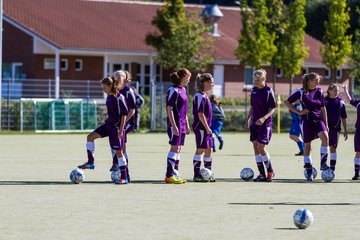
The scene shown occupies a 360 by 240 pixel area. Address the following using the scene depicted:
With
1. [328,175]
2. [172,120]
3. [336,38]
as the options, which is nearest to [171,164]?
[172,120]

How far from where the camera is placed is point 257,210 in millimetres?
12969

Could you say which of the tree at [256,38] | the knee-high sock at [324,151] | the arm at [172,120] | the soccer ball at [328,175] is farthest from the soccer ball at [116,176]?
the tree at [256,38]

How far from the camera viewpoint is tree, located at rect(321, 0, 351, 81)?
5734 centimetres

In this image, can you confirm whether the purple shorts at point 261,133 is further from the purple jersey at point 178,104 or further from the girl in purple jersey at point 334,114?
the girl in purple jersey at point 334,114

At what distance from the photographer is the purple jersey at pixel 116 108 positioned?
1652cm

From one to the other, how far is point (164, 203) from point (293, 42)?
145 feet

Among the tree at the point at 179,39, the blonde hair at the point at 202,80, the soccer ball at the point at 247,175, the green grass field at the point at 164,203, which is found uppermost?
the tree at the point at 179,39

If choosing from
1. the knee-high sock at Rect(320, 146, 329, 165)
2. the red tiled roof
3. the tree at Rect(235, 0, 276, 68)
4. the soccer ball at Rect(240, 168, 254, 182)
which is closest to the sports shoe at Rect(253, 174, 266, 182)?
the soccer ball at Rect(240, 168, 254, 182)

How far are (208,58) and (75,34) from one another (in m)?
8.34

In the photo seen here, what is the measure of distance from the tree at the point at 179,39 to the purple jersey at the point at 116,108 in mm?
38942

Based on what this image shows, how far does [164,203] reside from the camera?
44.9 ft

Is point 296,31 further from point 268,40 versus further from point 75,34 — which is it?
point 75,34

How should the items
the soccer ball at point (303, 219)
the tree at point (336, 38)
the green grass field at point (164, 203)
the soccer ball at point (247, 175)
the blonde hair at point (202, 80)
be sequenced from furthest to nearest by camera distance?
1. the tree at point (336, 38)
2. the soccer ball at point (247, 175)
3. the blonde hair at point (202, 80)
4. the soccer ball at point (303, 219)
5. the green grass field at point (164, 203)

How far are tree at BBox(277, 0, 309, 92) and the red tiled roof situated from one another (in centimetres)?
550
